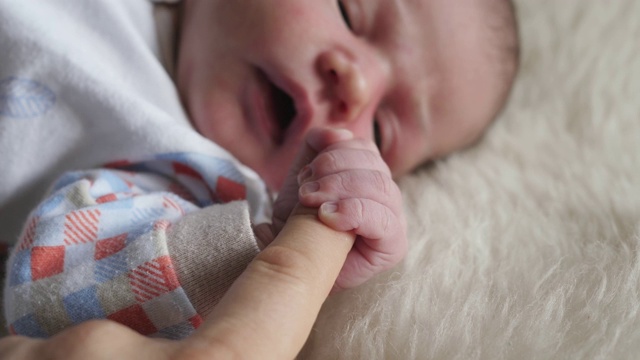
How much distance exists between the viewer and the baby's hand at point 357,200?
60 centimetres

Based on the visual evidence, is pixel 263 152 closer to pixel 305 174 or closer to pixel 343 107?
pixel 343 107

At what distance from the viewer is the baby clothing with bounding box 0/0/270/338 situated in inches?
22.6

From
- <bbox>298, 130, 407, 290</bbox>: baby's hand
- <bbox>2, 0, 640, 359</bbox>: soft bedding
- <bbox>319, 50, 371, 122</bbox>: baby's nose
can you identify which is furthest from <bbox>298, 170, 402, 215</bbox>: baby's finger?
<bbox>319, 50, 371, 122</bbox>: baby's nose

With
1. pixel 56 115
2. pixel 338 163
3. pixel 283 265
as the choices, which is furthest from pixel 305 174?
pixel 56 115

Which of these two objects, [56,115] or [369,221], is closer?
[369,221]

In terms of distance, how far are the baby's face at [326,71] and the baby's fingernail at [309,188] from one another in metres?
0.27

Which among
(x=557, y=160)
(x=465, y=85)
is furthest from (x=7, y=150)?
(x=557, y=160)

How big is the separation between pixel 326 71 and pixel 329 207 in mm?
349

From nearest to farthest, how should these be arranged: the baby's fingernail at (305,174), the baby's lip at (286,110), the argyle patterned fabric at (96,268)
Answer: the argyle patterned fabric at (96,268) < the baby's fingernail at (305,174) < the baby's lip at (286,110)

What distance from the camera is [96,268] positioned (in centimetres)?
59

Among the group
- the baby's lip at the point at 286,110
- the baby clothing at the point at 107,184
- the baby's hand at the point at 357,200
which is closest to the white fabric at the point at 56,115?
the baby clothing at the point at 107,184

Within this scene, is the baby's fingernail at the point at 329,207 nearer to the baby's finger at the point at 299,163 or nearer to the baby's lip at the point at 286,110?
the baby's finger at the point at 299,163

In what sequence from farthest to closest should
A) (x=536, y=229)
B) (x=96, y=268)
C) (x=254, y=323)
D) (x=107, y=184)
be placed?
(x=536, y=229) → (x=107, y=184) → (x=96, y=268) → (x=254, y=323)

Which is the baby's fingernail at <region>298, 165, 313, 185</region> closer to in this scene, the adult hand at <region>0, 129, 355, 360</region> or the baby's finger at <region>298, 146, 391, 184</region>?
the baby's finger at <region>298, 146, 391, 184</region>
